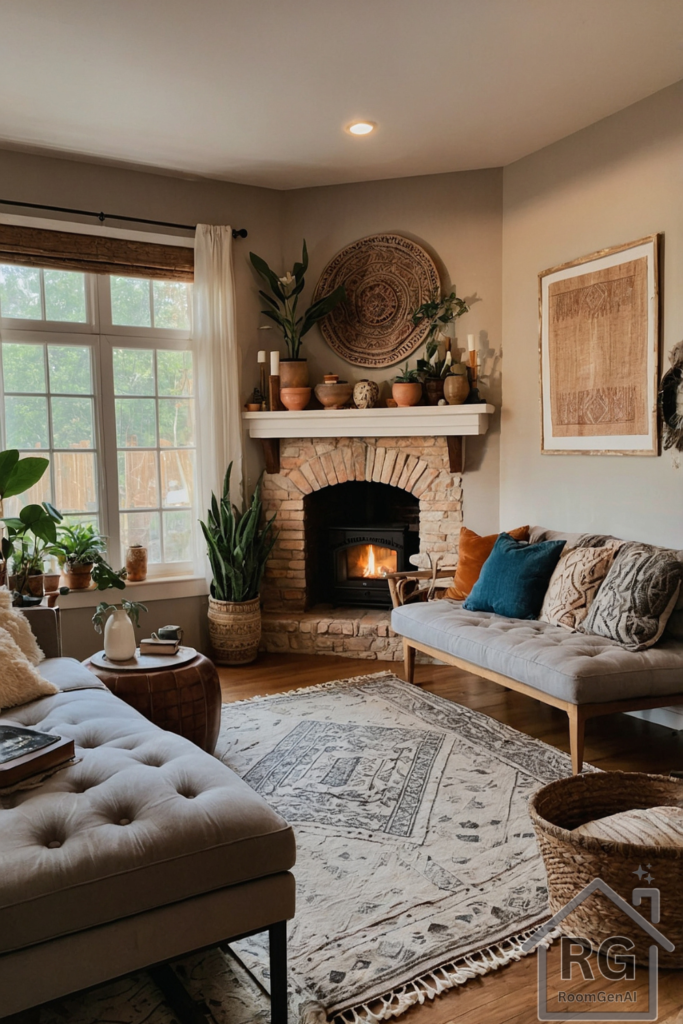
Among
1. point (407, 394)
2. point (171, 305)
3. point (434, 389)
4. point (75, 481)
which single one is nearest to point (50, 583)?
point (75, 481)

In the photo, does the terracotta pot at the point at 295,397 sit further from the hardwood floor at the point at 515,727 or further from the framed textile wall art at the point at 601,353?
the hardwood floor at the point at 515,727

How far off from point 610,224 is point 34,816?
3699 mm

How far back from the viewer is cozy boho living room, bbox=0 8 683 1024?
75.0 inches

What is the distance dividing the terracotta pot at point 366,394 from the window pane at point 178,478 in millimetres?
1125

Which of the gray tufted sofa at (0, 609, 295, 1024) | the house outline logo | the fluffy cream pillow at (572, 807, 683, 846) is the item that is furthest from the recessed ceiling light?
the house outline logo

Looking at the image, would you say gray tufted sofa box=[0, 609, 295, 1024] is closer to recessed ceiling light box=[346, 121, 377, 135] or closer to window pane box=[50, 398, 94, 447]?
window pane box=[50, 398, 94, 447]

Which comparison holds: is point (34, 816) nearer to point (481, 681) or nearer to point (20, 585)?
point (20, 585)

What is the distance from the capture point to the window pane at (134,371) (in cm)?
484

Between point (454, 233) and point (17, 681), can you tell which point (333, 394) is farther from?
point (17, 681)

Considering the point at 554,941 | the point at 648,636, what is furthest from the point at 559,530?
the point at 554,941

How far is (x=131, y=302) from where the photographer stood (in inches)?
191

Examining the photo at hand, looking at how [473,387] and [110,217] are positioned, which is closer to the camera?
[110,217]

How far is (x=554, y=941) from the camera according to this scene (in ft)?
6.97

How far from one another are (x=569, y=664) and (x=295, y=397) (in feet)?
8.44
